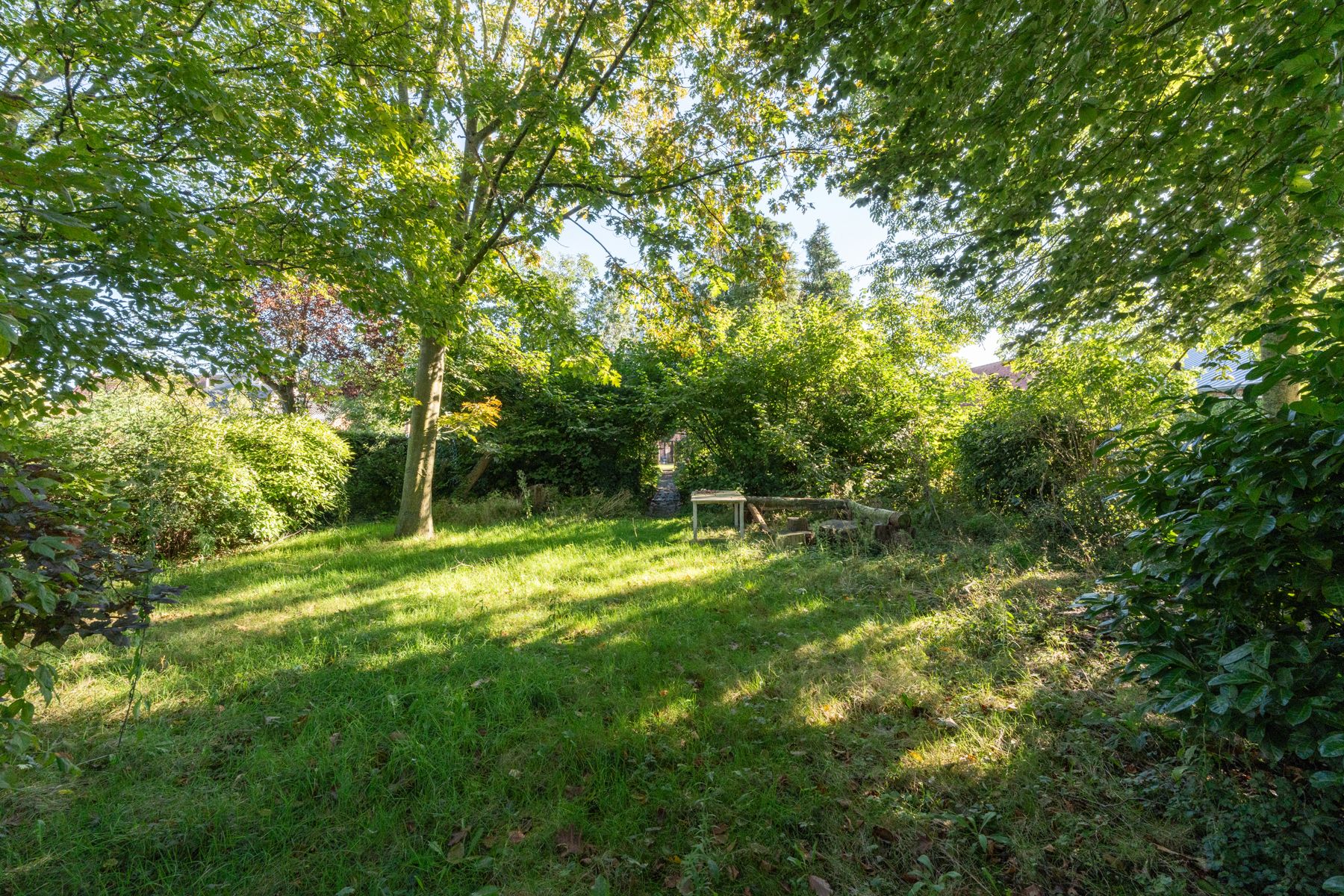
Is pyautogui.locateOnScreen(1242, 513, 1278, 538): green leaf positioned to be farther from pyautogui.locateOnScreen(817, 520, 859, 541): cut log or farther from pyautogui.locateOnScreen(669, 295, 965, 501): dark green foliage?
pyautogui.locateOnScreen(669, 295, 965, 501): dark green foliage

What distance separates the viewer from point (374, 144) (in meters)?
4.99

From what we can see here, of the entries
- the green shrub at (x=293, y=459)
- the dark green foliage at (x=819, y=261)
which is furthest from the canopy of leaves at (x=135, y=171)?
the dark green foliage at (x=819, y=261)

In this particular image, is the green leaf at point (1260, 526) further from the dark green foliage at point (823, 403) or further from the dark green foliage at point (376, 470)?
the dark green foliage at point (376, 470)

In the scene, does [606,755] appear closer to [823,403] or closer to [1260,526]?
[1260,526]

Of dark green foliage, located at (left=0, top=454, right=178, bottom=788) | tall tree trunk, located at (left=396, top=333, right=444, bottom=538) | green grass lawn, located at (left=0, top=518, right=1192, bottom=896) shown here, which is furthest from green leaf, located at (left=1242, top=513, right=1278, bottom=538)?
tall tree trunk, located at (left=396, top=333, right=444, bottom=538)

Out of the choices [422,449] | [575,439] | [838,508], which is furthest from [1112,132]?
[575,439]

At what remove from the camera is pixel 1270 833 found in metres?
1.97

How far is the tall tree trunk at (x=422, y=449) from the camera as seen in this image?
8.92m

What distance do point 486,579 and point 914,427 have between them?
7.34 m

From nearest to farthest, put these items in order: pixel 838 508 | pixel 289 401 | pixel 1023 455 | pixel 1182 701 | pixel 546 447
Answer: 1. pixel 1182 701
2. pixel 1023 455
3. pixel 838 508
4. pixel 289 401
5. pixel 546 447

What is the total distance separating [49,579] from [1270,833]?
4554mm

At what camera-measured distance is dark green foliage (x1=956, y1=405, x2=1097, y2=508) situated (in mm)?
6762

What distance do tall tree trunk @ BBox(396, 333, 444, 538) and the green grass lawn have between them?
3.86 m

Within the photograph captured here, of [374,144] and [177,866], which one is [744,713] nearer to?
[177,866]
